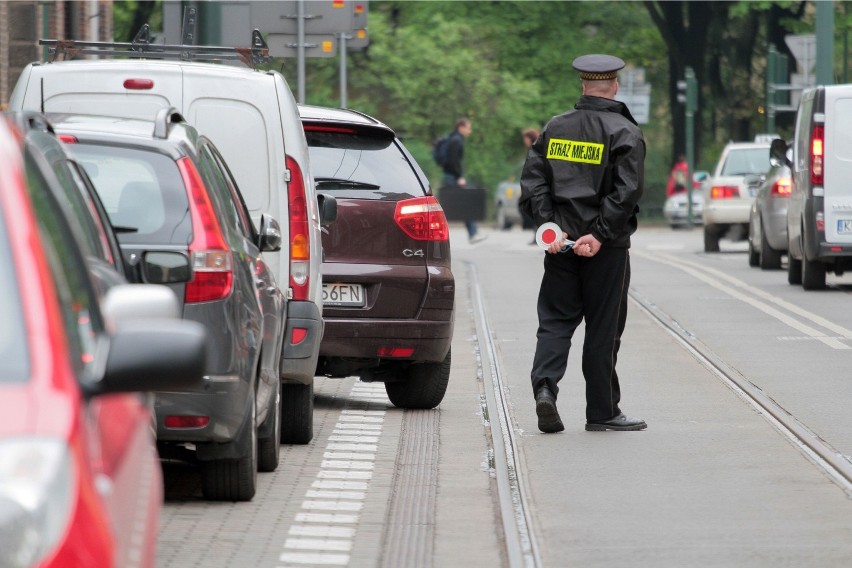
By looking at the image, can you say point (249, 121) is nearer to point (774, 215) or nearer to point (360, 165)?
point (360, 165)

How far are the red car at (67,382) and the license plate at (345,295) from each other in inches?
228

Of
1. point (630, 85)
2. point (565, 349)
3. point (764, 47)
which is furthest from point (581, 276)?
point (764, 47)

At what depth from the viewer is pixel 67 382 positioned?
10.5 ft

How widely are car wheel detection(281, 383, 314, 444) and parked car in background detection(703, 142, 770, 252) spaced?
61.2ft

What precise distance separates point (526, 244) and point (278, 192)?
23.2 metres

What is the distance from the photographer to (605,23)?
51.3 m

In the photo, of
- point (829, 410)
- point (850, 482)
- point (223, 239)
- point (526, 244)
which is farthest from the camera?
point (526, 244)

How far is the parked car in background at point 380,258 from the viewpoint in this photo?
9727 mm

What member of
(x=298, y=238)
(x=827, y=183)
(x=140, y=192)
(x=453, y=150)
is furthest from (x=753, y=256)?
(x=140, y=192)

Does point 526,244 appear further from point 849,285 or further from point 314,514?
point 314,514

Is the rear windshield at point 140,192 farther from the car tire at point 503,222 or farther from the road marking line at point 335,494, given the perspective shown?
the car tire at point 503,222

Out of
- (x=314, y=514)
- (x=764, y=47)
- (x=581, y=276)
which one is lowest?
(x=314, y=514)

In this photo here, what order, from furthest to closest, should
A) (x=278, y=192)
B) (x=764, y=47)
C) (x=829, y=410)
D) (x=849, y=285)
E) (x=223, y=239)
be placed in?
1. (x=764, y=47)
2. (x=849, y=285)
3. (x=829, y=410)
4. (x=278, y=192)
5. (x=223, y=239)

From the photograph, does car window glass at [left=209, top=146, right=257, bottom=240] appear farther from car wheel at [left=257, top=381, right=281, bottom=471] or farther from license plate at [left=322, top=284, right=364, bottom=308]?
license plate at [left=322, top=284, right=364, bottom=308]
